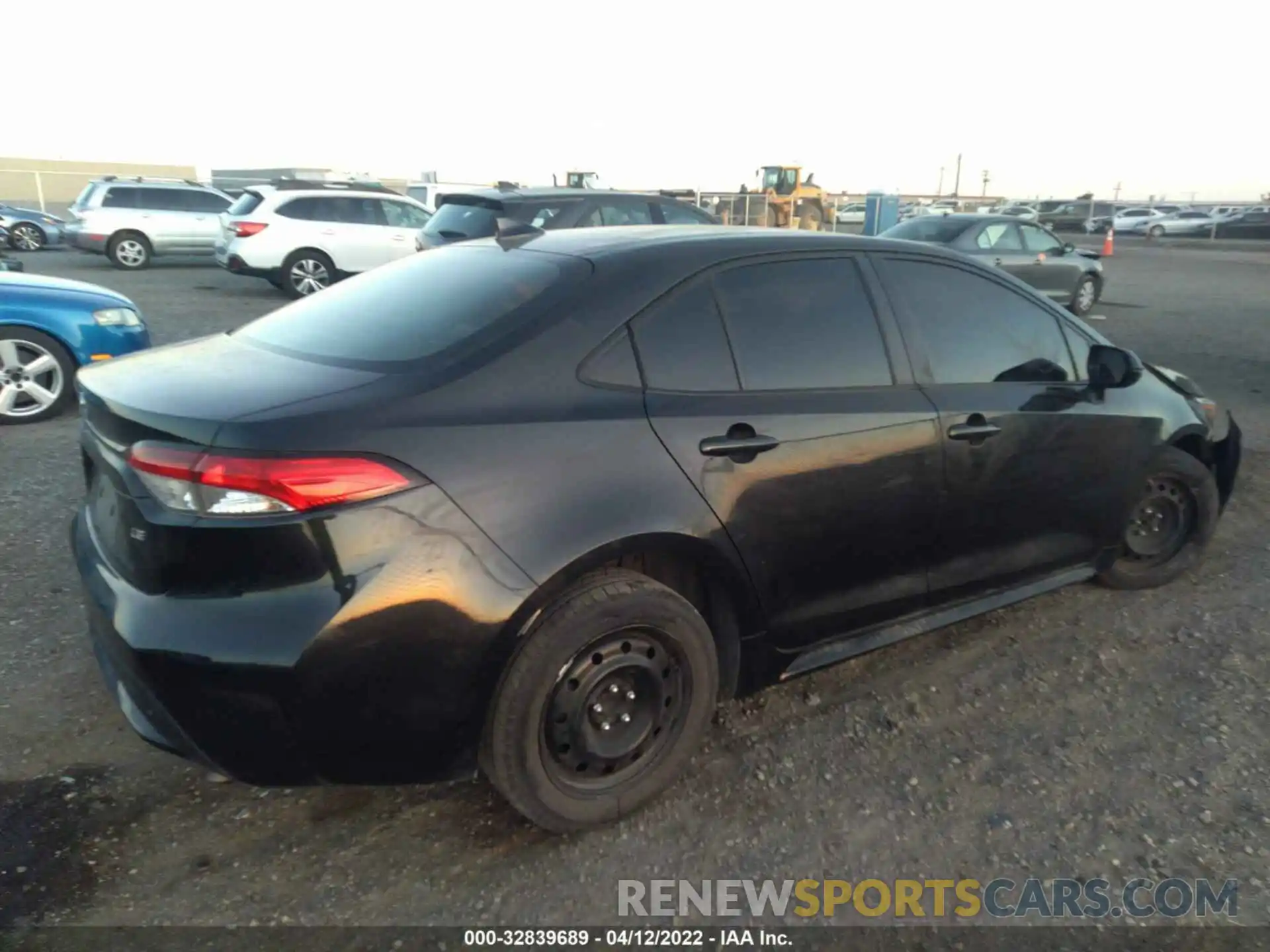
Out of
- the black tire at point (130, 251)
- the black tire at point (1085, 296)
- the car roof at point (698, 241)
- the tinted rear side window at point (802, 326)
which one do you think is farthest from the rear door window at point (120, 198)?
the tinted rear side window at point (802, 326)

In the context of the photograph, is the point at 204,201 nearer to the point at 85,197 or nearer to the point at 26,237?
the point at 85,197

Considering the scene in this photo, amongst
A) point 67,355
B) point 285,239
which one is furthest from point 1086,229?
point 67,355

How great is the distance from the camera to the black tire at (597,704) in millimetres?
2424

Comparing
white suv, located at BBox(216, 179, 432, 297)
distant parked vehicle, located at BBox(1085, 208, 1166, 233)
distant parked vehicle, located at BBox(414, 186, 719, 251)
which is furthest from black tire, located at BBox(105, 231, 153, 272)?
distant parked vehicle, located at BBox(1085, 208, 1166, 233)

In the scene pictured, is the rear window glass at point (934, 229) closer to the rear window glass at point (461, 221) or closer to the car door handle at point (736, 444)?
the rear window glass at point (461, 221)

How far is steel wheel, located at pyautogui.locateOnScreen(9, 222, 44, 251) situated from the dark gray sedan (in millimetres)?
19265

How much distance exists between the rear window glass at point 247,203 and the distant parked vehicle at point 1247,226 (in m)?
38.6

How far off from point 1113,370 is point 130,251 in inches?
753

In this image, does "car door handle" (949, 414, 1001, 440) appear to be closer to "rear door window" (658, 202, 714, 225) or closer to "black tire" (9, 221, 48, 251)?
"rear door window" (658, 202, 714, 225)

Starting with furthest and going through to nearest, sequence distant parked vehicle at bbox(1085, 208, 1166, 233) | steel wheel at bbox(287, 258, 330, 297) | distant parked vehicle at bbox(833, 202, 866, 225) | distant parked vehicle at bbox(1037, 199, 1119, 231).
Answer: distant parked vehicle at bbox(1037, 199, 1119, 231) → distant parked vehicle at bbox(1085, 208, 1166, 233) → distant parked vehicle at bbox(833, 202, 866, 225) → steel wheel at bbox(287, 258, 330, 297)

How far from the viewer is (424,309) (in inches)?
112

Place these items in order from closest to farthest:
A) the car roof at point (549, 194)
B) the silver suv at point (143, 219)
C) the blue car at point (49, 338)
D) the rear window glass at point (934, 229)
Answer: the blue car at point (49, 338)
the car roof at point (549, 194)
the rear window glass at point (934, 229)
the silver suv at point (143, 219)

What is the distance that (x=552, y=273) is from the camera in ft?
9.18

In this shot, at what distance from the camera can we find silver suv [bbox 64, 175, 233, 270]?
17.7m
